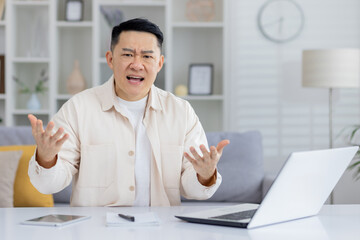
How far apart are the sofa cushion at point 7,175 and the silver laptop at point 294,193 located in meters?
1.45

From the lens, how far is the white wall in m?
4.17

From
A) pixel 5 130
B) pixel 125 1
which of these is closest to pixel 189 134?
pixel 5 130

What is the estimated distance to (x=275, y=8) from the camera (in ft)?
13.7

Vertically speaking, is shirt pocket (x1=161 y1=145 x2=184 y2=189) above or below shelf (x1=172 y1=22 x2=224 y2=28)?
below

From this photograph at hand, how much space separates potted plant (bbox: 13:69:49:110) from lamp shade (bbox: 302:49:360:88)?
6.89 ft

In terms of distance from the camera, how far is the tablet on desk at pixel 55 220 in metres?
1.27

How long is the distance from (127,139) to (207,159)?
0.43 metres

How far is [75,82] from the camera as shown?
406cm

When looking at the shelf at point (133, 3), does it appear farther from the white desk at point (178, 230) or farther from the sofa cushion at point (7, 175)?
the white desk at point (178, 230)

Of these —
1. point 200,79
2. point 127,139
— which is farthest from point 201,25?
point 127,139

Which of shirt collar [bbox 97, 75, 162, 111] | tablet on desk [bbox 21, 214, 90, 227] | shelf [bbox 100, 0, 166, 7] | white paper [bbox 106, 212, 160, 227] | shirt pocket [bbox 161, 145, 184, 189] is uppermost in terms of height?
shelf [bbox 100, 0, 166, 7]

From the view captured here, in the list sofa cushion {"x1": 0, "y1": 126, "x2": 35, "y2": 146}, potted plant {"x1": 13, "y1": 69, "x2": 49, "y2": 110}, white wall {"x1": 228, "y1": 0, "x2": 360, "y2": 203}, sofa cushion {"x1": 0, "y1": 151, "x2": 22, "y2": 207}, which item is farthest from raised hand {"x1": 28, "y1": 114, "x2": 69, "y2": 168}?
white wall {"x1": 228, "y1": 0, "x2": 360, "y2": 203}

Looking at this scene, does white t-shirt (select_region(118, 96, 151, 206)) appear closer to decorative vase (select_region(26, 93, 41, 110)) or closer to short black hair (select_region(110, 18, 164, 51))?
short black hair (select_region(110, 18, 164, 51))

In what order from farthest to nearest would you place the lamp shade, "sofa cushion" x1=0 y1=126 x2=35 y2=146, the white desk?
the lamp shade < "sofa cushion" x1=0 y1=126 x2=35 y2=146 < the white desk
